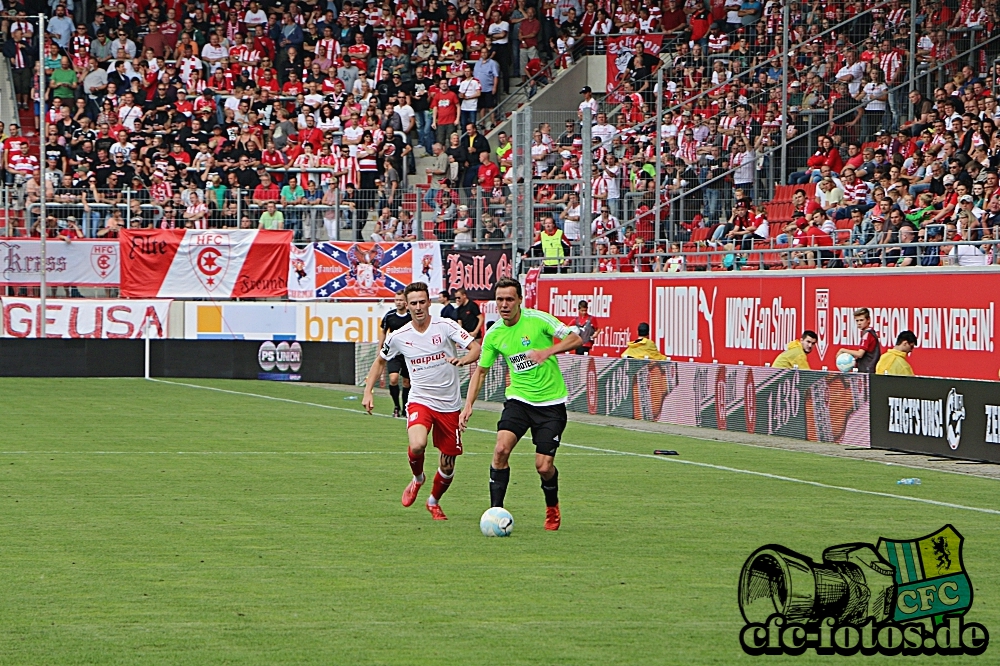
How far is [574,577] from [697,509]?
4.17 metres

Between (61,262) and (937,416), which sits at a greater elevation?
(61,262)

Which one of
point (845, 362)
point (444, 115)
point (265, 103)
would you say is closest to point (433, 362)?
point (845, 362)

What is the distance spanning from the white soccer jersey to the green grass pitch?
106 cm

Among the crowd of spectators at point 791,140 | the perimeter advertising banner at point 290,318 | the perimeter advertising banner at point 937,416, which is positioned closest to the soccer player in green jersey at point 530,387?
the perimeter advertising banner at point 937,416

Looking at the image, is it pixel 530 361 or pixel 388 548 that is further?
pixel 530 361

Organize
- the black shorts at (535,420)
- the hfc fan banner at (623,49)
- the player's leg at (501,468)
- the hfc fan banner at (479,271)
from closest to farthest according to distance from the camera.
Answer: the player's leg at (501,468)
the black shorts at (535,420)
the hfc fan banner at (479,271)
the hfc fan banner at (623,49)

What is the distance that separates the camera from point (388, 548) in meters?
11.9

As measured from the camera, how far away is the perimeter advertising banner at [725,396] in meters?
21.8

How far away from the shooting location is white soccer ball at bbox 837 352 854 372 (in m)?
23.0

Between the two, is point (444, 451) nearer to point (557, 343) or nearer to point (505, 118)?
point (557, 343)

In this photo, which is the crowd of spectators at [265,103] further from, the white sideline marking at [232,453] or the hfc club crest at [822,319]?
the white sideline marking at [232,453]

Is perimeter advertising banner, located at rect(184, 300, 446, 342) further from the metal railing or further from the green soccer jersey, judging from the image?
the green soccer jersey

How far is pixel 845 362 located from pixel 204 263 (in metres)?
19.0

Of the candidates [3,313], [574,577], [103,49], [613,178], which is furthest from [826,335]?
[103,49]
